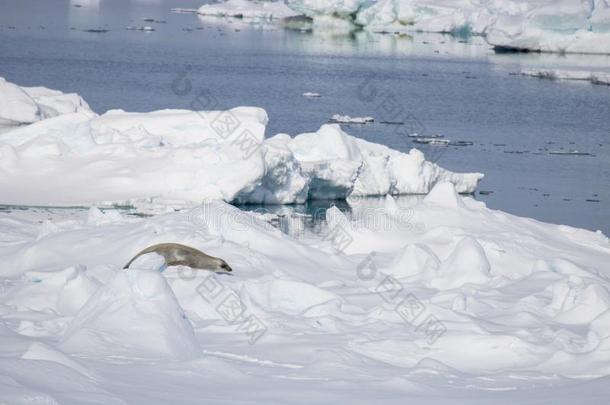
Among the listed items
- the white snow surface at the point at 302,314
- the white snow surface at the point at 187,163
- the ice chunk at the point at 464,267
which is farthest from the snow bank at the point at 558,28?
the ice chunk at the point at 464,267

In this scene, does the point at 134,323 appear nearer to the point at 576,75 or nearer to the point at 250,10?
the point at 576,75

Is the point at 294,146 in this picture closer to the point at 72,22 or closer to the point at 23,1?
the point at 72,22

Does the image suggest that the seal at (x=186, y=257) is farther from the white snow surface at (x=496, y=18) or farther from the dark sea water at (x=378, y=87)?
the white snow surface at (x=496, y=18)

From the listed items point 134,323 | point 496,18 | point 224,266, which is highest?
point 496,18

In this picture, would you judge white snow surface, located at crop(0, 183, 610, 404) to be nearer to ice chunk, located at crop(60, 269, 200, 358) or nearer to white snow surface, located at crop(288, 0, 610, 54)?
ice chunk, located at crop(60, 269, 200, 358)

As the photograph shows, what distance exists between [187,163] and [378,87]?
24.7 m

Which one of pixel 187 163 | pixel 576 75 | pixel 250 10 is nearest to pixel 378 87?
pixel 576 75

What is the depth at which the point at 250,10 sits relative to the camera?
73.6m

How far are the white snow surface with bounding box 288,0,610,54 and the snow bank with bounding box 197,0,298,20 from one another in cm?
723

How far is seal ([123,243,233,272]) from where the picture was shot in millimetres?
9133

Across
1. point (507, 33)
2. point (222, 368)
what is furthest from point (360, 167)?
point (507, 33)

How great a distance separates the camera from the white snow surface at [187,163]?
15703 mm

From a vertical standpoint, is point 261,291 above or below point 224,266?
below

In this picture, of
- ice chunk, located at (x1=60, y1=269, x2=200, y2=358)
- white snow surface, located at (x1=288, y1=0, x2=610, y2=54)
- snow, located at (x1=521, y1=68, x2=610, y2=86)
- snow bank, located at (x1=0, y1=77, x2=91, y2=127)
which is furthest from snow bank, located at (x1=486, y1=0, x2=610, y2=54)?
ice chunk, located at (x1=60, y1=269, x2=200, y2=358)
